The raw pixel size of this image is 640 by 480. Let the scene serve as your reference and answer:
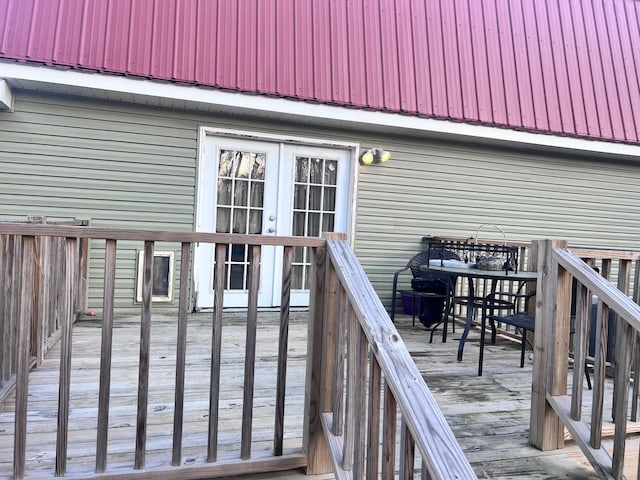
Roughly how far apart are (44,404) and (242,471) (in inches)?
47.1

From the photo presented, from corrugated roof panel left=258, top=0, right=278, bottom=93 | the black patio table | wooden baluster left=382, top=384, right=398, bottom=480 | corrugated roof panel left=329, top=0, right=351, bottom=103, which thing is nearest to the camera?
wooden baluster left=382, top=384, right=398, bottom=480

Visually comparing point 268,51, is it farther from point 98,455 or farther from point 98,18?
point 98,455

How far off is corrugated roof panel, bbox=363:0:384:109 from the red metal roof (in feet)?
0.04

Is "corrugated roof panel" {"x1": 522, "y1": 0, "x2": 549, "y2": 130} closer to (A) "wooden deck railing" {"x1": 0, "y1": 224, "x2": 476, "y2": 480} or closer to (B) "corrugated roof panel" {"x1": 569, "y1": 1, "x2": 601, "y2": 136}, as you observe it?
(B) "corrugated roof panel" {"x1": 569, "y1": 1, "x2": 601, "y2": 136}

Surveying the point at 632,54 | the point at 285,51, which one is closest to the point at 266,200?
the point at 285,51

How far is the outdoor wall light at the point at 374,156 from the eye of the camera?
5.11 m

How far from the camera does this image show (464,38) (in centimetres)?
542

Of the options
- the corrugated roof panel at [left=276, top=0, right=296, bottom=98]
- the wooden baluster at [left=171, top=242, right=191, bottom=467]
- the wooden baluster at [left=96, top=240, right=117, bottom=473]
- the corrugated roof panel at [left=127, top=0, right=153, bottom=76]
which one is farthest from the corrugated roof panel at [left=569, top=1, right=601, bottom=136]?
the wooden baluster at [left=96, top=240, right=117, bottom=473]

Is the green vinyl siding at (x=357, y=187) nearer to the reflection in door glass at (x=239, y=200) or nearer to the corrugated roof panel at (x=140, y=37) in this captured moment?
the reflection in door glass at (x=239, y=200)

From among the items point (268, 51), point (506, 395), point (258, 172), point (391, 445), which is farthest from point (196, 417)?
point (268, 51)

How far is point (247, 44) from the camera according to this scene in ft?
15.0

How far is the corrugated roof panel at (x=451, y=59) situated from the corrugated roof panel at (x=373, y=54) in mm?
796

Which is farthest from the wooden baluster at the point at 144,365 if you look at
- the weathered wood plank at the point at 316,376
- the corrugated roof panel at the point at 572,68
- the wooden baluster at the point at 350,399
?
the corrugated roof panel at the point at 572,68

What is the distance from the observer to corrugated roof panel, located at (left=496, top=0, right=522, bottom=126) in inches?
207
